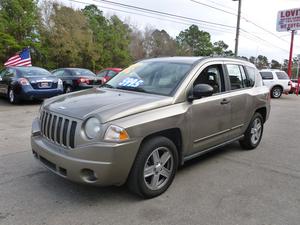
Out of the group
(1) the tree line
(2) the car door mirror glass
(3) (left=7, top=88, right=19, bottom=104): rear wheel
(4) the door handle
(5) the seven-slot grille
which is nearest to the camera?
(5) the seven-slot grille

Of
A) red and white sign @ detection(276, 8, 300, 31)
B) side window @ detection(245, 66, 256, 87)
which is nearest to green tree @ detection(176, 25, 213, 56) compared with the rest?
red and white sign @ detection(276, 8, 300, 31)

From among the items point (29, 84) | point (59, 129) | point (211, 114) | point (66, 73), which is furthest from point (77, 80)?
point (59, 129)

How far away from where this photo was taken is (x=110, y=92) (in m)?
3.85

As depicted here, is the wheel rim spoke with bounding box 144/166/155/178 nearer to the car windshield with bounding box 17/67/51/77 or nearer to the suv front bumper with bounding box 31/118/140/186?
the suv front bumper with bounding box 31/118/140/186

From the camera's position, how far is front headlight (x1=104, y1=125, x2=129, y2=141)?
283 centimetres

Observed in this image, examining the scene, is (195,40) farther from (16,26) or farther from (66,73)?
(66,73)

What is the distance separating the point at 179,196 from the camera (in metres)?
3.37

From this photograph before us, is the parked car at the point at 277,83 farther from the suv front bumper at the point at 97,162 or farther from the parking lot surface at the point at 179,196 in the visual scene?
the suv front bumper at the point at 97,162

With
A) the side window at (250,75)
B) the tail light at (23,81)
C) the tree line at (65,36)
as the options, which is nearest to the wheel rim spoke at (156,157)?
the side window at (250,75)

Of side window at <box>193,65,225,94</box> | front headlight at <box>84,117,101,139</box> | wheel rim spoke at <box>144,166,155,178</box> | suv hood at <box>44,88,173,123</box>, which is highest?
side window at <box>193,65,225,94</box>

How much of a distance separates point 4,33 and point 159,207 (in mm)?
28750

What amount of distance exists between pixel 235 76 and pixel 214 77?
25.9 inches

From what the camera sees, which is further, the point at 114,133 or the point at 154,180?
the point at 154,180

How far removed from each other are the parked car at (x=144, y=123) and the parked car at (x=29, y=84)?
6307 millimetres
